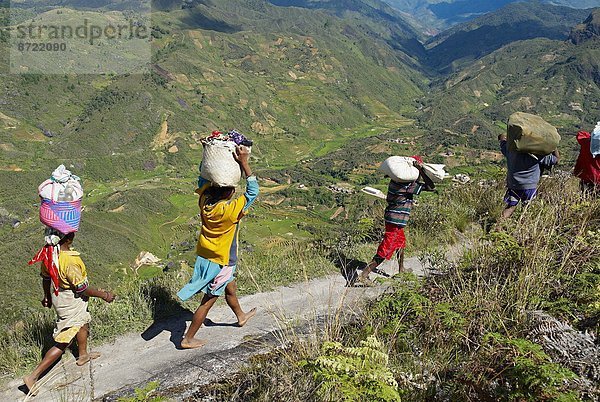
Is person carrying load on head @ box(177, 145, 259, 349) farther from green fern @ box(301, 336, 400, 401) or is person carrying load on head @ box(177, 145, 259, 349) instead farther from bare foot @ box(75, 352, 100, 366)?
green fern @ box(301, 336, 400, 401)

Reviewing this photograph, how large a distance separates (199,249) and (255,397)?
166 cm

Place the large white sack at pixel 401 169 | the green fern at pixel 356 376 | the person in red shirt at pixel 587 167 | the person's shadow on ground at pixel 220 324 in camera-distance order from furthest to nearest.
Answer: the person in red shirt at pixel 587 167 < the large white sack at pixel 401 169 < the person's shadow on ground at pixel 220 324 < the green fern at pixel 356 376

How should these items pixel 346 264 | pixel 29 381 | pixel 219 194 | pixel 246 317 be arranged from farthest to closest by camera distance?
pixel 346 264 < pixel 246 317 < pixel 219 194 < pixel 29 381

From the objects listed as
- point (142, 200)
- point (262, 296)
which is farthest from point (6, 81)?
point (262, 296)

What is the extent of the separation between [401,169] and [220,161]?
2430mm

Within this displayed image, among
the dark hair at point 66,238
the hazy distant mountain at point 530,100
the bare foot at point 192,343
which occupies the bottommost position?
the hazy distant mountain at point 530,100

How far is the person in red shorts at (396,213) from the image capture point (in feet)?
17.6

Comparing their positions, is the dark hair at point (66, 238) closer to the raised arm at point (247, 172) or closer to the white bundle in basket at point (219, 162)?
the white bundle in basket at point (219, 162)

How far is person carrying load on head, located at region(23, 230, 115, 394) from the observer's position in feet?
12.0

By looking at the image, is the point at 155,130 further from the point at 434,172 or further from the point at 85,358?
the point at 85,358

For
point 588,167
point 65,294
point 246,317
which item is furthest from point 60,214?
point 588,167

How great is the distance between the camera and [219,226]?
4.04 meters

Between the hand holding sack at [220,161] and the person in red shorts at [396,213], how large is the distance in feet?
7.73

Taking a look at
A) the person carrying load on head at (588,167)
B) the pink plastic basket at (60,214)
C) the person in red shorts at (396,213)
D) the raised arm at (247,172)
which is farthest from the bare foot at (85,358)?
the person carrying load on head at (588,167)
